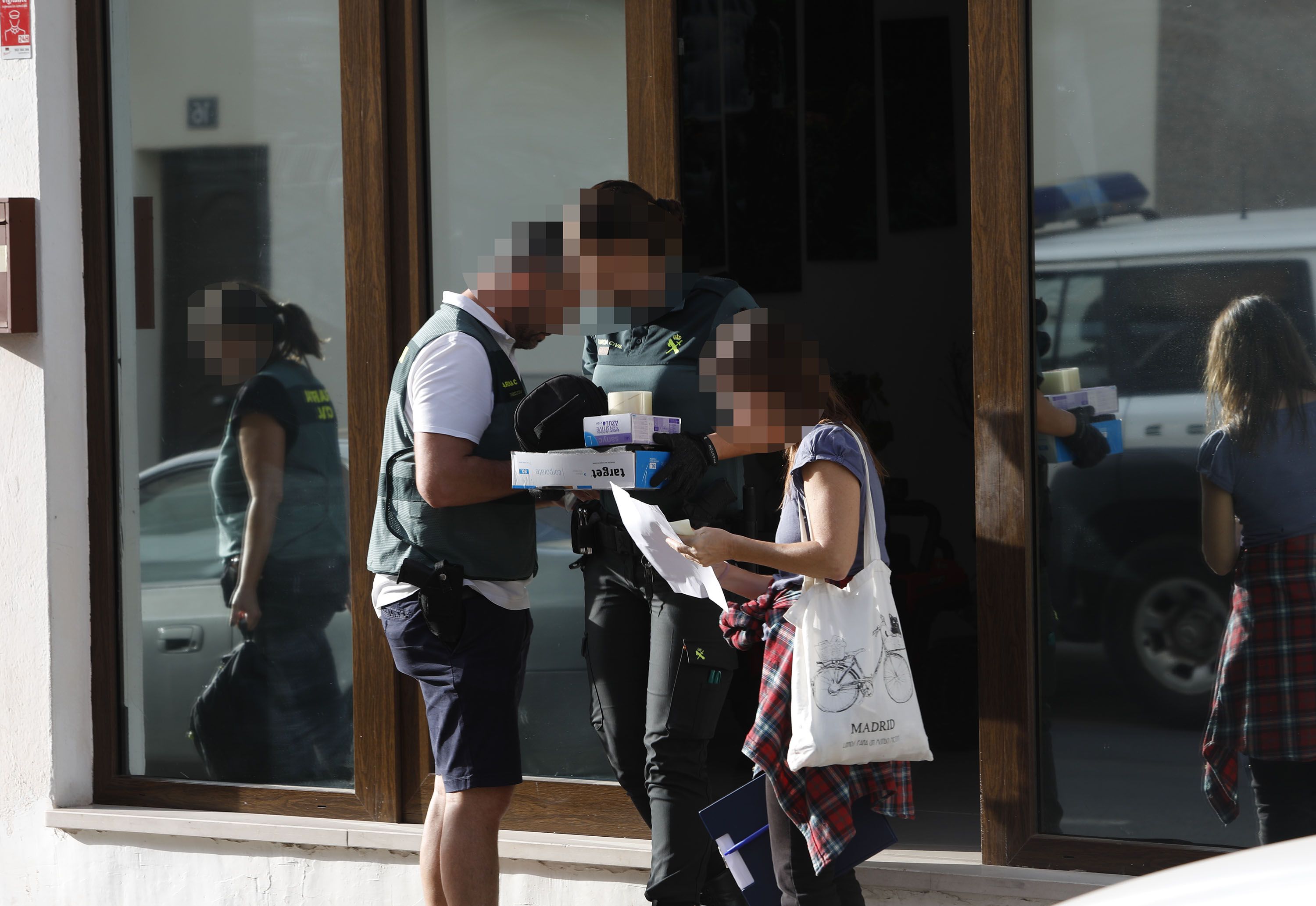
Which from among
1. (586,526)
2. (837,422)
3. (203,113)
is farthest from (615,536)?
(203,113)

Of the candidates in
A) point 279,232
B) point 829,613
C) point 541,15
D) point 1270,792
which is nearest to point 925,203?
point 541,15

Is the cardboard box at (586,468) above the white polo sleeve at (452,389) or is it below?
below

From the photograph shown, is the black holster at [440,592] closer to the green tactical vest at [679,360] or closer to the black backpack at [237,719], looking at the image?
the green tactical vest at [679,360]

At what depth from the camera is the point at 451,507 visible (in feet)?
9.18

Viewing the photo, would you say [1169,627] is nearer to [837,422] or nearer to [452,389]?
[837,422]

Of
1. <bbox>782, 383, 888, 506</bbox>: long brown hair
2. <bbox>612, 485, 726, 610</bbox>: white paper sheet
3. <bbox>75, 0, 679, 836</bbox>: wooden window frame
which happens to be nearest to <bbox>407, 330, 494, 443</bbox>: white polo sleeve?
<bbox>612, 485, 726, 610</bbox>: white paper sheet

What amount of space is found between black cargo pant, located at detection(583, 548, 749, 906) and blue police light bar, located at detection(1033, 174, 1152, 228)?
1.38 m

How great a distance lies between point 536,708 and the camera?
12.9 feet

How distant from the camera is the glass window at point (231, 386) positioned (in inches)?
160

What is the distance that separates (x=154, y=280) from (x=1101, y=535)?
3122mm

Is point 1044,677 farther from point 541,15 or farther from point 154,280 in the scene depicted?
point 154,280

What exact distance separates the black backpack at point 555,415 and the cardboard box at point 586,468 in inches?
1.9

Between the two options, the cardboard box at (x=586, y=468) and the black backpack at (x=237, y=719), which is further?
the black backpack at (x=237, y=719)

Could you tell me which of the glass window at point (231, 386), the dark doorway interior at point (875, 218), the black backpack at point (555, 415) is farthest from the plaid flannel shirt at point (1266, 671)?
the glass window at point (231, 386)
